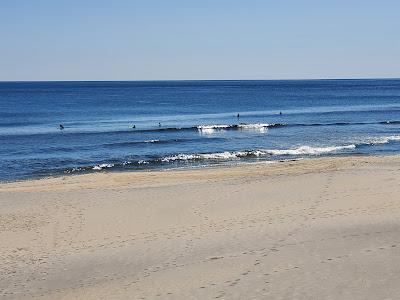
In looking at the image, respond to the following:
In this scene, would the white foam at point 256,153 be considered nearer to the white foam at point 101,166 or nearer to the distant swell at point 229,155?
the distant swell at point 229,155

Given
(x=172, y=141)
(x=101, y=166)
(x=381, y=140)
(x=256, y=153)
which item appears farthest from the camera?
(x=172, y=141)

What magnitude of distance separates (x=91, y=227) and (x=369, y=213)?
872cm

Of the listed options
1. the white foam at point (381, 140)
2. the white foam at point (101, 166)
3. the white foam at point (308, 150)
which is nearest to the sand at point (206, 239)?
the white foam at point (101, 166)

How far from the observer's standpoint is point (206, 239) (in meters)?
14.4

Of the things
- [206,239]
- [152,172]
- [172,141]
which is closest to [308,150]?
[172,141]

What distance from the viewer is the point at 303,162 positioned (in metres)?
30.4

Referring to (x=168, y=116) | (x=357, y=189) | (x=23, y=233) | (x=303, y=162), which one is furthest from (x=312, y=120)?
(x=23, y=233)

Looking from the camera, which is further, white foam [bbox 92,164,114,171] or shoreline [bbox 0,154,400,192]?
white foam [bbox 92,164,114,171]

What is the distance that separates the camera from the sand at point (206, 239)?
11.1 metres

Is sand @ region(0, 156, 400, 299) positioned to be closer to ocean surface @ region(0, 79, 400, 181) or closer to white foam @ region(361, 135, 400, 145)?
ocean surface @ region(0, 79, 400, 181)

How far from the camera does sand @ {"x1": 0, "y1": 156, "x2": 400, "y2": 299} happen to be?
11.1 metres

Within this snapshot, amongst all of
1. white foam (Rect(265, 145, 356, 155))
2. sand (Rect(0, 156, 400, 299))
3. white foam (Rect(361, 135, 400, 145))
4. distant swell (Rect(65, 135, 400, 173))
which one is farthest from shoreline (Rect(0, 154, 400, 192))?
white foam (Rect(361, 135, 400, 145))

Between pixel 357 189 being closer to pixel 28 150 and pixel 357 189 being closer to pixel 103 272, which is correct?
pixel 103 272

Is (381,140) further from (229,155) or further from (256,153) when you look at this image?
(229,155)
